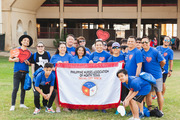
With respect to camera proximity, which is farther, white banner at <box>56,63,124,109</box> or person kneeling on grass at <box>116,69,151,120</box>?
white banner at <box>56,63,124,109</box>

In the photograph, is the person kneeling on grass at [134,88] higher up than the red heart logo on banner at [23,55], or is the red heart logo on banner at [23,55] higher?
the red heart logo on banner at [23,55]

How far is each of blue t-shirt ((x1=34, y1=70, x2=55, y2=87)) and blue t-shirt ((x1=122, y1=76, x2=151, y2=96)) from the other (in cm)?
177

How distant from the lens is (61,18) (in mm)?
32406

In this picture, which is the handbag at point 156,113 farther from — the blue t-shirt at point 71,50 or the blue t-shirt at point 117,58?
the blue t-shirt at point 71,50

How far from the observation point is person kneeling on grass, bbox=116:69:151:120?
580 centimetres

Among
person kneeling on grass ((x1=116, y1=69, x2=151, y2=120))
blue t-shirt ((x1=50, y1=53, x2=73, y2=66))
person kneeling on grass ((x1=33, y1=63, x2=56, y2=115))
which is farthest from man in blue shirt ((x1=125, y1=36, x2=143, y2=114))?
person kneeling on grass ((x1=33, y1=63, x2=56, y2=115))

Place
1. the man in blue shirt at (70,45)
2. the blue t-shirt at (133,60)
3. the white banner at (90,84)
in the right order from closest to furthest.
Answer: the blue t-shirt at (133,60) < the white banner at (90,84) < the man in blue shirt at (70,45)

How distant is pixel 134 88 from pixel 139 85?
5.1 inches

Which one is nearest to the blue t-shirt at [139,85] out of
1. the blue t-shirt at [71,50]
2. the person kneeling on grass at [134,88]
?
the person kneeling on grass at [134,88]

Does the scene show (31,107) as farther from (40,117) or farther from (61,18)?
(61,18)

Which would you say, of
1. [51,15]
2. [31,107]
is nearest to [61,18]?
[51,15]

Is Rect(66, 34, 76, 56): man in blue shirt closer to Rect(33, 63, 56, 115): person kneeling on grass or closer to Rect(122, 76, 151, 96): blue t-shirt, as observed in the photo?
Rect(33, 63, 56, 115): person kneeling on grass

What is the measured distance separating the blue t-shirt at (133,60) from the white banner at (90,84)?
15.5 inches

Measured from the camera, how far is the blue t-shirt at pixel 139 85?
19.2ft
